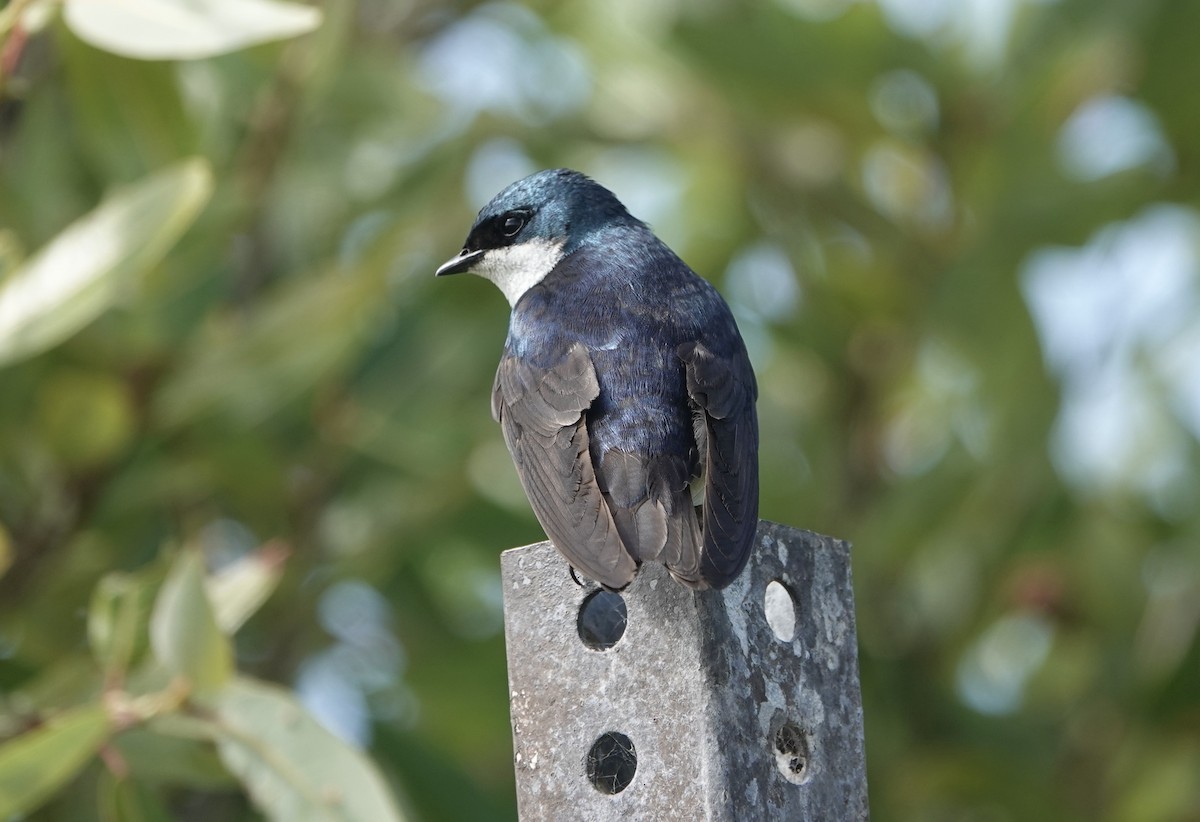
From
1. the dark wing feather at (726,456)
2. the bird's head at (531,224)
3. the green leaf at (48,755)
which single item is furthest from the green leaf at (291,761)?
the bird's head at (531,224)

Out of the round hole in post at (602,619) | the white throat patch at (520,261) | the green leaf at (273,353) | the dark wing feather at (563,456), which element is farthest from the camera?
the green leaf at (273,353)

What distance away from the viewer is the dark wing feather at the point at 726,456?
188cm

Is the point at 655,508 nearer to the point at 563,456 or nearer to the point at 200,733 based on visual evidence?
the point at 563,456

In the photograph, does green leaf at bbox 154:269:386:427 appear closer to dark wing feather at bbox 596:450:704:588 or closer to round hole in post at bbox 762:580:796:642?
dark wing feather at bbox 596:450:704:588

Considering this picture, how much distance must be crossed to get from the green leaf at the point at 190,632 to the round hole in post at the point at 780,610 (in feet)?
2.47

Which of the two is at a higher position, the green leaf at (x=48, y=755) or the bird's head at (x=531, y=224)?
the bird's head at (x=531, y=224)

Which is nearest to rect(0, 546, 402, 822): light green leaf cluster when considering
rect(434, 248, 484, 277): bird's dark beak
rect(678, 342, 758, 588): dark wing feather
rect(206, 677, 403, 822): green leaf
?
rect(206, 677, 403, 822): green leaf

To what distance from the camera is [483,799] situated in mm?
3670

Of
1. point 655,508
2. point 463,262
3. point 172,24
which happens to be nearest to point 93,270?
point 172,24

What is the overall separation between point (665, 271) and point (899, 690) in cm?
203

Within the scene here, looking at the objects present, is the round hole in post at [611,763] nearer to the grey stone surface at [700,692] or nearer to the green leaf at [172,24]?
the grey stone surface at [700,692]

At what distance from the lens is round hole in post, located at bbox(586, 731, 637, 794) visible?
6.33ft

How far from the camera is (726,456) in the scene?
2.22 m

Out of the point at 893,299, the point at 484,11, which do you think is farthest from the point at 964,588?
the point at 484,11
